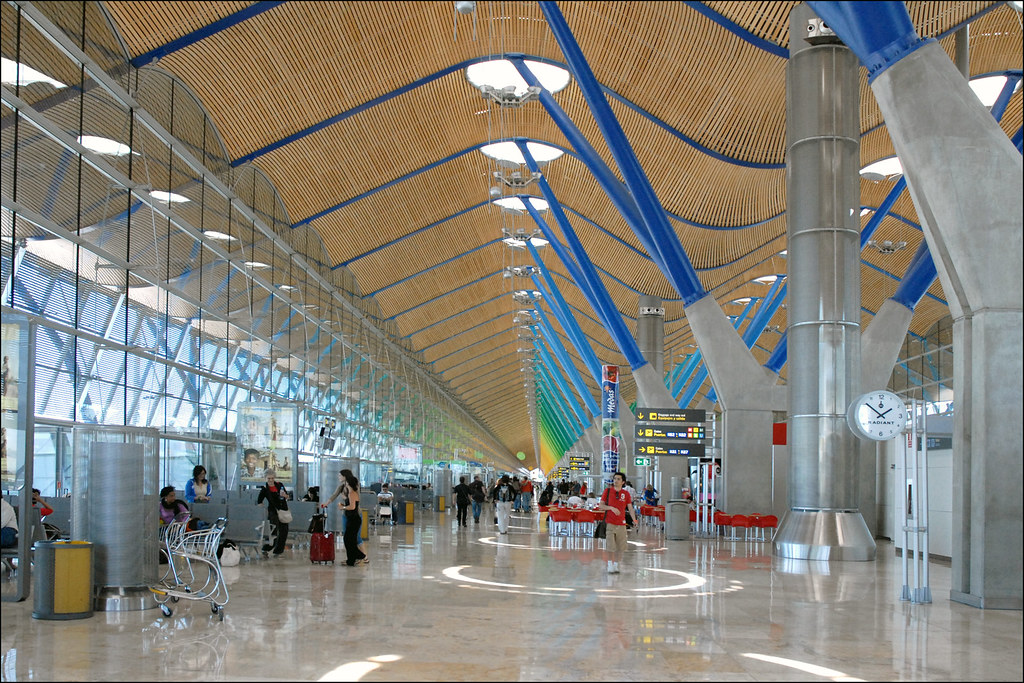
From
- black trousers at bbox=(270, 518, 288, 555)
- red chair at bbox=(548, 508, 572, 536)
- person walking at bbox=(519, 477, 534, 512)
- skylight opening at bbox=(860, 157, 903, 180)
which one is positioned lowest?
person walking at bbox=(519, 477, 534, 512)

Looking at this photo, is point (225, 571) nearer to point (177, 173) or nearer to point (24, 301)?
point (24, 301)

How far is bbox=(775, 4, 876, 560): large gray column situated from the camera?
59.7 ft

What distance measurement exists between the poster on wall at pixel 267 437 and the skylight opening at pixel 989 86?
1641 cm

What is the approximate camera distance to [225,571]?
34.6 feet

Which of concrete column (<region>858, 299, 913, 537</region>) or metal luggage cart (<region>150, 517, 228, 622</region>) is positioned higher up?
concrete column (<region>858, 299, 913, 537</region>)

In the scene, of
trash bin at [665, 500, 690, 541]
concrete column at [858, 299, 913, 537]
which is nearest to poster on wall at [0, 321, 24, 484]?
trash bin at [665, 500, 690, 541]

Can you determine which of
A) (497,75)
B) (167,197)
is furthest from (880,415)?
(167,197)

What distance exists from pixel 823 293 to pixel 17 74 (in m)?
13.2

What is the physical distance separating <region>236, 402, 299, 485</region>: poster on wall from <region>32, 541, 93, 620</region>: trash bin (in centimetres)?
1045

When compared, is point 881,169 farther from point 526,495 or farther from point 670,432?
point 526,495

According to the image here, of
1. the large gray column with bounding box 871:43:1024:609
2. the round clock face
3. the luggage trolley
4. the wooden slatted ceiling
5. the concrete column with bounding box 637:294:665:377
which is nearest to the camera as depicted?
the large gray column with bounding box 871:43:1024:609

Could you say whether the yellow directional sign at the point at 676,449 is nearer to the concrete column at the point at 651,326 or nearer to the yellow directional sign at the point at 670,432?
the yellow directional sign at the point at 670,432

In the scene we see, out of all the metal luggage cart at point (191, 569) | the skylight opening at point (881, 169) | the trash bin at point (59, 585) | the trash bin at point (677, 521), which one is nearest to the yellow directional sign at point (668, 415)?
the trash bin at point (677, 521)

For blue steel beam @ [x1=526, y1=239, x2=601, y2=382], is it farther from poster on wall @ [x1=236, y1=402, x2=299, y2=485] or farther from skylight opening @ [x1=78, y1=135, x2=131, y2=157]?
skylight opening @ [x1=78, y1=135, x2=131, y2=157]
